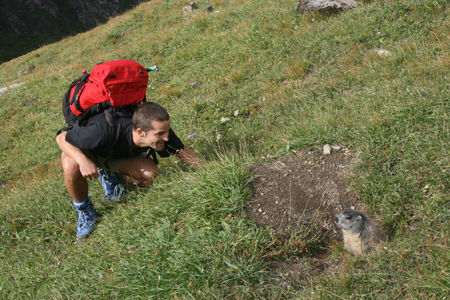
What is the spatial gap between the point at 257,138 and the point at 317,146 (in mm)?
1303

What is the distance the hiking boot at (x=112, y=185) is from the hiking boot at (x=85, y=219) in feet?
1.03

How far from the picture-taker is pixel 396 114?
3.97m

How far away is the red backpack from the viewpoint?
13.4ft

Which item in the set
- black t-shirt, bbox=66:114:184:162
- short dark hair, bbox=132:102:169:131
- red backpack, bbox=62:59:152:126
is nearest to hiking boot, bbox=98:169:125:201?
black t-shirt, bbox=66:114:184:162

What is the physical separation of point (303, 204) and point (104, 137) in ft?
8.03

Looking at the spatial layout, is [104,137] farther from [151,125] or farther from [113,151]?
[151,125]

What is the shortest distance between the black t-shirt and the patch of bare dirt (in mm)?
1447

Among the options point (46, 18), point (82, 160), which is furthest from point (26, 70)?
point (46, 18)

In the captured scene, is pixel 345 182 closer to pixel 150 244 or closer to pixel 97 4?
pixel 150 244

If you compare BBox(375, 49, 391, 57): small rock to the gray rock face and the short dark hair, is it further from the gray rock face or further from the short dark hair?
the short dark hair

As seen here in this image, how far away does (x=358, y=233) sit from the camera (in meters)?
2.89

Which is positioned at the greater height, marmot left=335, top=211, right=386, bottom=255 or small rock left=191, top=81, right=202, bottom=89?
marmot left=335, top=211, right=386, bottom=255

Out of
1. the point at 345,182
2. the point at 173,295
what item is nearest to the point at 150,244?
the point at 173,295

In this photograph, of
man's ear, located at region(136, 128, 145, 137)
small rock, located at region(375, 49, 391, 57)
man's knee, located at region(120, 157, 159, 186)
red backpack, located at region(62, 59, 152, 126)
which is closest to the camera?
man's ear, located at region(136, 128, 145, 137)
